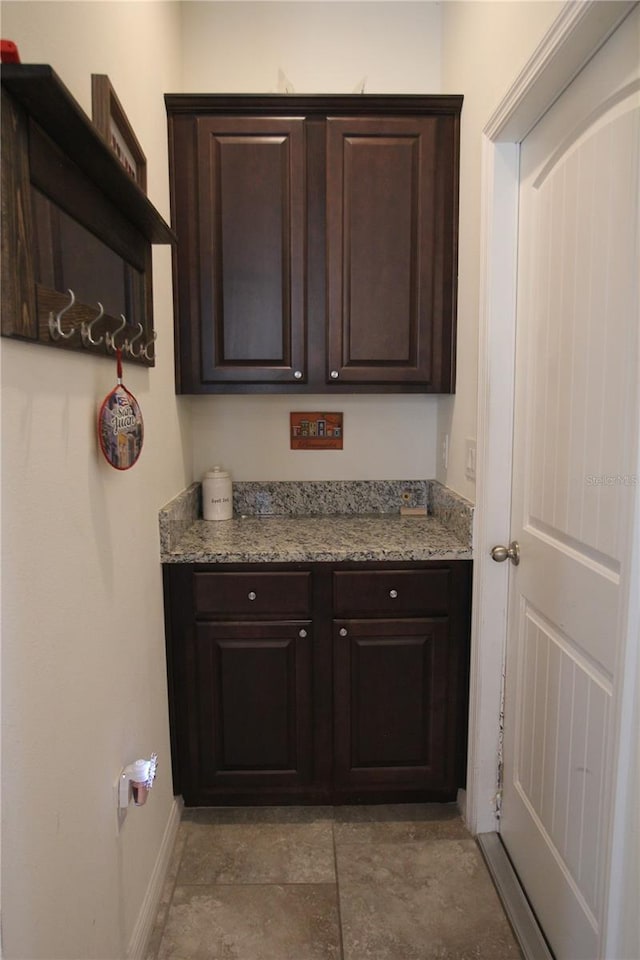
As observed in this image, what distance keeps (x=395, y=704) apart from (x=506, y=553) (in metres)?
0.64

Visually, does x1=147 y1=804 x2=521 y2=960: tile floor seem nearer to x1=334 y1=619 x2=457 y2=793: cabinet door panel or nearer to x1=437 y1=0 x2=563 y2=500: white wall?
x1=334 y1=619 x2=457 y2=793: cabinet door panel

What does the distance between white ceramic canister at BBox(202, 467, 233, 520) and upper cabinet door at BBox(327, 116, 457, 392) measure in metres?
0.58

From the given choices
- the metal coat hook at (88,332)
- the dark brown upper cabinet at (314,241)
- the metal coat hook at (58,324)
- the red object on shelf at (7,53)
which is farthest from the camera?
the dark brown upper cabinet at (314,241)

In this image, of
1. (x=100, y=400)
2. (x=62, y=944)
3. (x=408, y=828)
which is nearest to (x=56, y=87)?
(x=100, y=400)

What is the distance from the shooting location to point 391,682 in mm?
1880

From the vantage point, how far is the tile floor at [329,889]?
146 centimetres

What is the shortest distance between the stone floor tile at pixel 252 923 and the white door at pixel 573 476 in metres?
0.57

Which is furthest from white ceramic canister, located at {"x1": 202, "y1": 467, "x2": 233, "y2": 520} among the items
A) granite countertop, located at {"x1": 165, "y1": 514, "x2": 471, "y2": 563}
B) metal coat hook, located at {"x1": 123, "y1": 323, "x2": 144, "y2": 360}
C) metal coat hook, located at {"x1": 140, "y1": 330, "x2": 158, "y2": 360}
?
metal coat hook, located at {"x1": 123, "y1": 323, "x2": 144, "y2": 360}

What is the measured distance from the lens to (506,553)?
1674 millimetres

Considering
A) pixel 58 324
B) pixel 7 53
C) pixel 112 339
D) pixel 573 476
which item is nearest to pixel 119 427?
pixel 112 339

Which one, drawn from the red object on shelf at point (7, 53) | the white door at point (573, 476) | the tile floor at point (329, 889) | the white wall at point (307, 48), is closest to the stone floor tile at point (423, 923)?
the tile floor at point (329, 889)

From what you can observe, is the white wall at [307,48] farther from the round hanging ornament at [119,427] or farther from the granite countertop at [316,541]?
the round hanging ornament at [119,427]

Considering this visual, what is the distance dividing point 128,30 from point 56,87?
0.92m

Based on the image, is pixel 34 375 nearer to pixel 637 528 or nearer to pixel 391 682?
pixel 637 528
